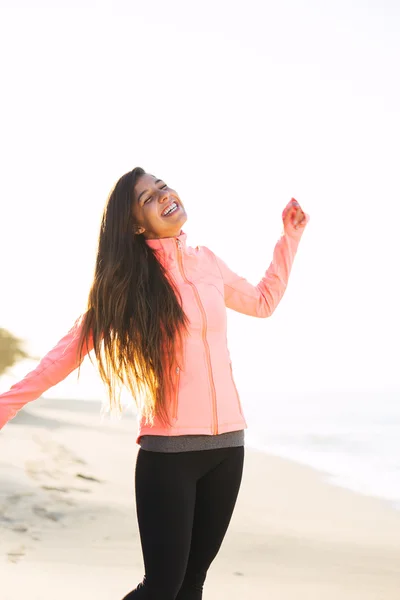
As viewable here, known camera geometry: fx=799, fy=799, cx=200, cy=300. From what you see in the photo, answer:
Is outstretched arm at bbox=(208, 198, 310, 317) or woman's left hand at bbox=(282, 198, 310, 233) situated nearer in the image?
outstretched arm at bbox=(208, 198, 310, 317)

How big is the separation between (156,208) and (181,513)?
3.12 ft

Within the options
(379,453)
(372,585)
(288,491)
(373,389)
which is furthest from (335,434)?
(373,389)

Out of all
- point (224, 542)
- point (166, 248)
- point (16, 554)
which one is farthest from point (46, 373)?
point (224, 542)

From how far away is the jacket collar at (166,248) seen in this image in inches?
102

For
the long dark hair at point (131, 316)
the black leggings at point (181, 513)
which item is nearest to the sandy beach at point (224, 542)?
the black leggings at point (181, 513)

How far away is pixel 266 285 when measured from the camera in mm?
2846

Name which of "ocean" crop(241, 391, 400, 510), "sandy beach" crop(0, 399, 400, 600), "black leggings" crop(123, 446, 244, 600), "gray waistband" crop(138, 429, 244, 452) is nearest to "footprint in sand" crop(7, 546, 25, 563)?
"sandy beach" crop(0, 399, 400, 600)

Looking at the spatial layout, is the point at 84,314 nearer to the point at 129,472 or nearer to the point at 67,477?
the point at 67,477

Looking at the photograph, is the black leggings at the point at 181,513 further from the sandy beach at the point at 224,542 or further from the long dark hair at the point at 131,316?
the sandy beach at the point at 224,542

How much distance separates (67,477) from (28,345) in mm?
5310

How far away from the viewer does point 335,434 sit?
11.7 metres

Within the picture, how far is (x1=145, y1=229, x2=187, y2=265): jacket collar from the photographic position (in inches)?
102

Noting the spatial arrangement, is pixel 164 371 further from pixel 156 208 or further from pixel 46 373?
pixel 156 208

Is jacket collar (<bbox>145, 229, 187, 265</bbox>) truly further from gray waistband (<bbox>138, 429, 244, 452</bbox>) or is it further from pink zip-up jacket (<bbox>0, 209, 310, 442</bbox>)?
gray waistband (<bbox>138, 429, 244, 452</bbox>)
